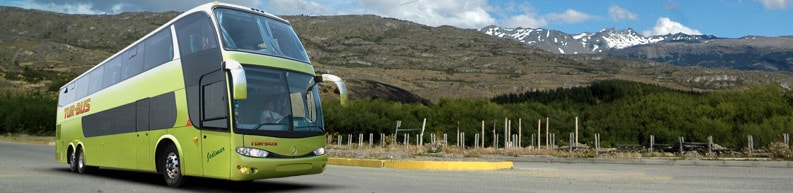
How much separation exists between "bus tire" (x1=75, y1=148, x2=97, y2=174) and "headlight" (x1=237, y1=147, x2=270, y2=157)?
8.31 meters

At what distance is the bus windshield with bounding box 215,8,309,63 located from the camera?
1231 cm

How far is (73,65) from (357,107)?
95.2 m

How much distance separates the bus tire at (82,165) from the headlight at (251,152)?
27.3 ft

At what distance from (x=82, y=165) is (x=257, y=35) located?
8.13 m

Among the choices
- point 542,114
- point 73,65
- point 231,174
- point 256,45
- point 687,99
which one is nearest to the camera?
point 231,174

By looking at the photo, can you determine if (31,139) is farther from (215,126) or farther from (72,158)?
(215,126)

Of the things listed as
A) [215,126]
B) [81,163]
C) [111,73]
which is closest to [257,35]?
[215,126]

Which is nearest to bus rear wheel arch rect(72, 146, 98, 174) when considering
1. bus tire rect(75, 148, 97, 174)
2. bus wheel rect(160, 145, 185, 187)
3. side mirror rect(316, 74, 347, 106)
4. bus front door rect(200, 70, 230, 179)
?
bus tire rect(75, 148, 97, 174)

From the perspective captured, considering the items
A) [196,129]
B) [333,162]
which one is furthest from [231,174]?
[333,162]

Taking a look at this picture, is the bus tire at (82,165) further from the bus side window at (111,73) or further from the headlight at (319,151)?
the headlight at (319,151)

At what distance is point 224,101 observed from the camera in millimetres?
11594

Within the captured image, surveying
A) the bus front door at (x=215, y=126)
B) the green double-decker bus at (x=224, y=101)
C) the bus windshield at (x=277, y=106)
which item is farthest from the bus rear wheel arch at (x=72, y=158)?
the bus windshield at (x=277, y=106)

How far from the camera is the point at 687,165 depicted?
2500 cm

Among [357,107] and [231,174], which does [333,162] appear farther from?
[357,107]
